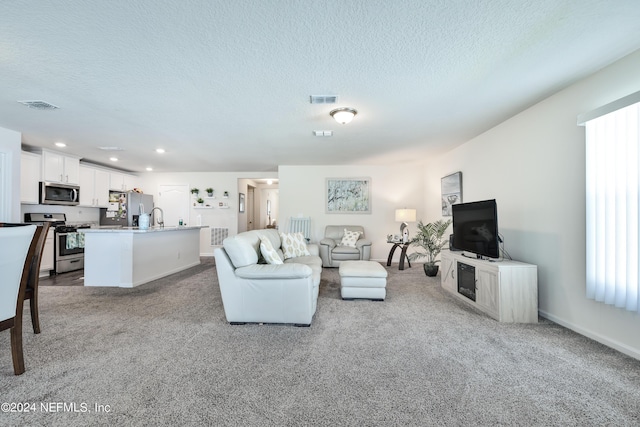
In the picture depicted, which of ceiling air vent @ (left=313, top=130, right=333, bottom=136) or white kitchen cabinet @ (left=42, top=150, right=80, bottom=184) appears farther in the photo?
white kitchen cabinet @ (left=42, top=150, right=80, bottom=184)

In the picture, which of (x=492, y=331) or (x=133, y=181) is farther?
(x=133, y=181)

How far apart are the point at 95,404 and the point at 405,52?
303 centimetres

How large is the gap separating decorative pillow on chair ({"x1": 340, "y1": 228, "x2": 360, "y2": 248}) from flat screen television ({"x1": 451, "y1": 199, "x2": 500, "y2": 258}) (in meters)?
2.27

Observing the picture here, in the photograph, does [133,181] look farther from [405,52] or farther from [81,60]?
[405,52]

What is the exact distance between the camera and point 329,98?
9.00 ft

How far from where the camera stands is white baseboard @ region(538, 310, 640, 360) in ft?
6.53

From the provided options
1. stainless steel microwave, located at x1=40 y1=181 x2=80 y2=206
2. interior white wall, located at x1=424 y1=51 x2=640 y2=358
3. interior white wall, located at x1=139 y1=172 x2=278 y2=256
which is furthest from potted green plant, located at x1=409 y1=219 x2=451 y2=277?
stainless steel microwave, located at x1=40 y1=181 x2=80 y2=206

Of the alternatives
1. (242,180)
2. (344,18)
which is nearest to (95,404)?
(344,18)

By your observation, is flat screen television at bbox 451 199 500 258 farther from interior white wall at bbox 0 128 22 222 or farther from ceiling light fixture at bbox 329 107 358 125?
interior white wall at bbox 0 128 22 222

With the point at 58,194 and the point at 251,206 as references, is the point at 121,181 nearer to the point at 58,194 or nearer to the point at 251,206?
the point at 58,194

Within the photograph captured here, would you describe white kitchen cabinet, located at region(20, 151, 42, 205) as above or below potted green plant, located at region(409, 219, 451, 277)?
above

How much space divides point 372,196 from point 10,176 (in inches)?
251

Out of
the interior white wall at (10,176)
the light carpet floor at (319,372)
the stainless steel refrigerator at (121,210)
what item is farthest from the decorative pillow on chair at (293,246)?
the stainless steel refrigerator at (121,210)

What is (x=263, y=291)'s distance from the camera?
258 centimetres
